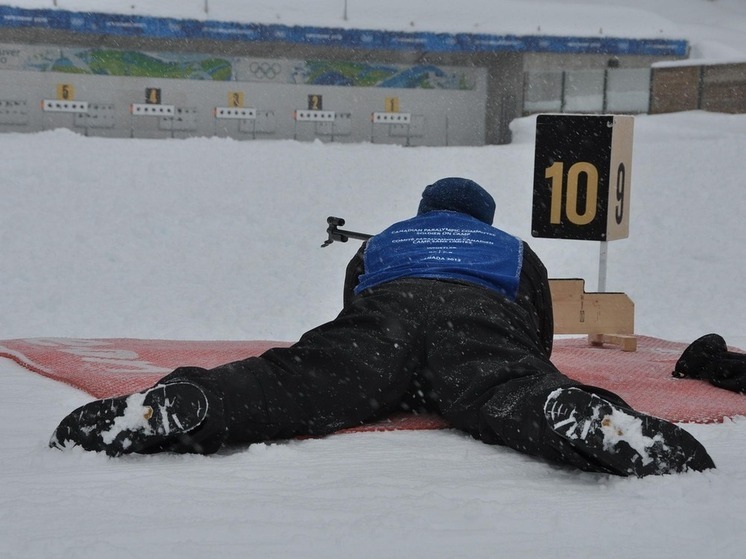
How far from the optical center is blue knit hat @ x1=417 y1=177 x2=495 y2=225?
334cm

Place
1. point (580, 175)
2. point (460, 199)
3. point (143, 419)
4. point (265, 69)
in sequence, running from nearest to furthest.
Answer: point (143, 419)
point (460, 199)
point (580, 175)
point (265, 69)

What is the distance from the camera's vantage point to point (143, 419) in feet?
7.89

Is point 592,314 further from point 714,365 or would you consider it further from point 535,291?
point 535,291

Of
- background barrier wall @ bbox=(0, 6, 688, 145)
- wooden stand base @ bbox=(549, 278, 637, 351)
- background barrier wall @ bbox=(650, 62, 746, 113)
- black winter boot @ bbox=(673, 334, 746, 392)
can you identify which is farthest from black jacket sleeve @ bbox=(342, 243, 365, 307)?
background barrier wall @ bbox=(0, 6, 688, 145)

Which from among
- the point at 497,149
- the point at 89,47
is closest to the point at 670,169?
the point at 497,149

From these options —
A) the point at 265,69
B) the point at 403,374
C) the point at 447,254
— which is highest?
the point at 265,69

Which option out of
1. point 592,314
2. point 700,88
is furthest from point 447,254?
point 700,88

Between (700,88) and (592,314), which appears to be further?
(700,88)

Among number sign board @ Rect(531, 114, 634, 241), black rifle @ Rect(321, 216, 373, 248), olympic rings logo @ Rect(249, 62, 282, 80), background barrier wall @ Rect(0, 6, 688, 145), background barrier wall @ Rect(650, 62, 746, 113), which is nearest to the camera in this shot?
black rifle @ Rect(321, 216, 373, 248)

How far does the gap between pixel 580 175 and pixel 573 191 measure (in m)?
0.12

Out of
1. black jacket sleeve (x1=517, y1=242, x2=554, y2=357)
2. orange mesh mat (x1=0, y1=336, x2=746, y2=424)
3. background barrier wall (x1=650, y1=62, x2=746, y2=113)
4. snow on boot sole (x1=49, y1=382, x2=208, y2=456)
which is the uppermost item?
background barrier wall (x1=650, y1=62, x2=746, y2=113)

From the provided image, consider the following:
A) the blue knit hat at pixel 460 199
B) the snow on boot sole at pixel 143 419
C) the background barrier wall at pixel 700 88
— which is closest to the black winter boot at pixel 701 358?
the blue knit hat at pixel 460 199

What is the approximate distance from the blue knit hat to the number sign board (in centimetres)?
210

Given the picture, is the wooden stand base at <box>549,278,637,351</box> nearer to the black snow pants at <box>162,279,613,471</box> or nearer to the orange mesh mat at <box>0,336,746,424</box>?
the orange mesh mat at <box>0,336,746,424</box>
